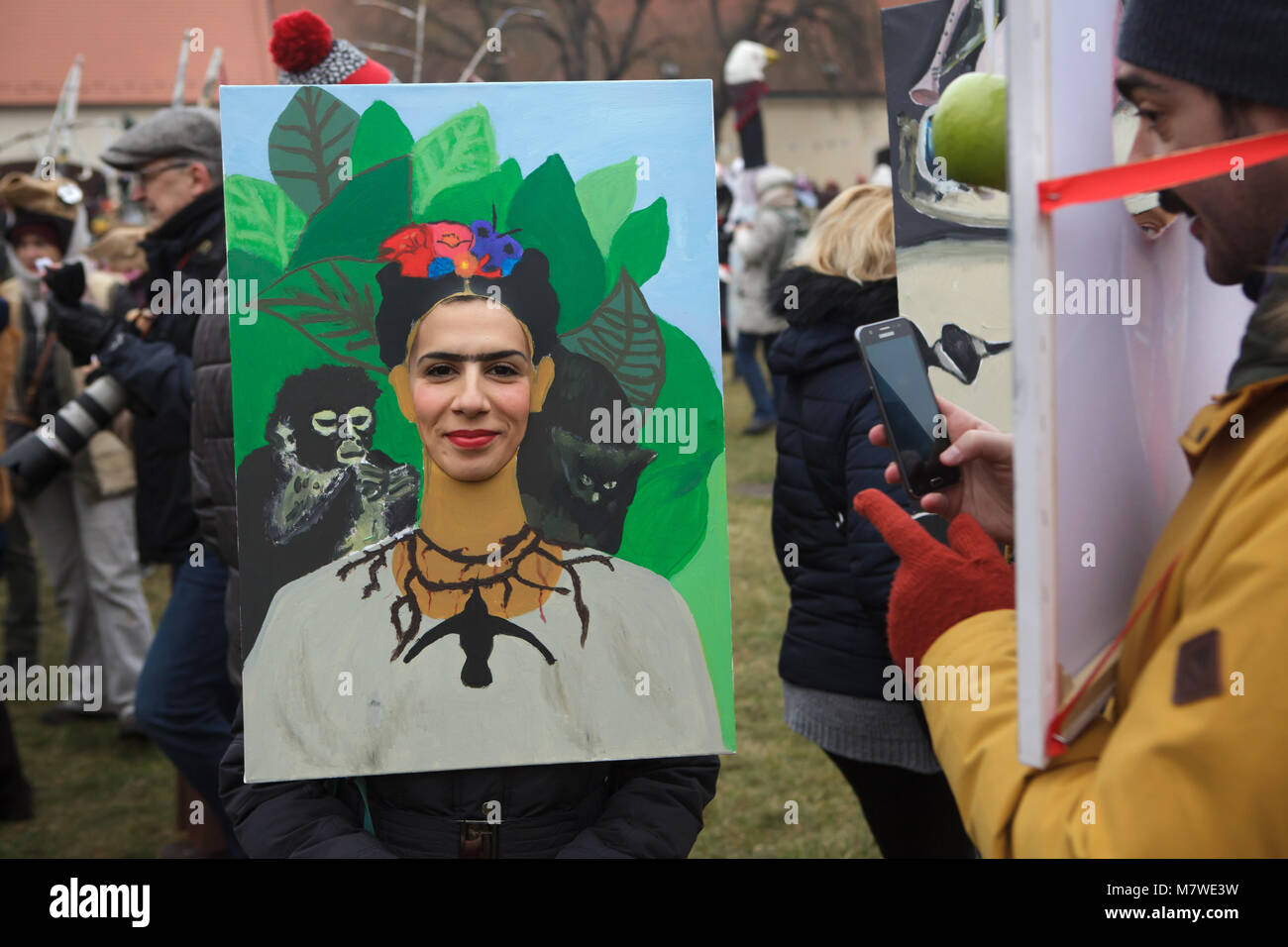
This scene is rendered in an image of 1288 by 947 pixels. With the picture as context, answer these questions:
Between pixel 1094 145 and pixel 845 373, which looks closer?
pixel 1094 145

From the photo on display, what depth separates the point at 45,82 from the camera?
86.4 feet

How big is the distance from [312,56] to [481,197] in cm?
89

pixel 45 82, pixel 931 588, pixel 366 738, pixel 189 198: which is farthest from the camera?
pixel 45 82

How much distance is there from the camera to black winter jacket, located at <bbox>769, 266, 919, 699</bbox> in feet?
7.57

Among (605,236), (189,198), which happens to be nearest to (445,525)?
(605,236)

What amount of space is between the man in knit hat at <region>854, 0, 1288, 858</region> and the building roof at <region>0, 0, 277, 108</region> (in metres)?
26.0

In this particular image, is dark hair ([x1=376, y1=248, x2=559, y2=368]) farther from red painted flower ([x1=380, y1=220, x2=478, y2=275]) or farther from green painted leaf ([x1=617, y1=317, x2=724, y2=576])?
green painted leaf ([x1=617, y1=317, x2=724, y2=576])

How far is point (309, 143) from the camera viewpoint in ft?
5.24

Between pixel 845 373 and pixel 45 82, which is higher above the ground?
pixel 45 82

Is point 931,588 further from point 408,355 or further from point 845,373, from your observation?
point 845,373

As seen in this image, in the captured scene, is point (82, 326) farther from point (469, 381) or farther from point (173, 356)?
point (469, 381)

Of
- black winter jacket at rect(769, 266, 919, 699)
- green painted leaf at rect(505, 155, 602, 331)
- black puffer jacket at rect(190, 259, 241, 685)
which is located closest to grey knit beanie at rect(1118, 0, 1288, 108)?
green painted leaf at rect(505, 155, 602, 331)
